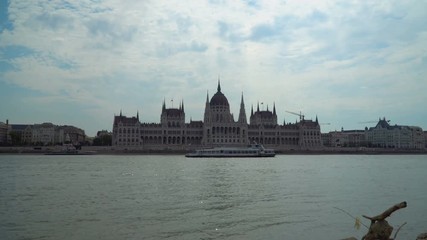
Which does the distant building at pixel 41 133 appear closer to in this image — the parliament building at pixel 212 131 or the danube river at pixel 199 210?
the parliament building at pixel 212 131

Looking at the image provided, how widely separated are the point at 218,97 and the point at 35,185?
444 feet

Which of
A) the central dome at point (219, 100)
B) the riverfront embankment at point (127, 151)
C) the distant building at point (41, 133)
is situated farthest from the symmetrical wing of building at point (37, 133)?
the central dome at point (219, 100)

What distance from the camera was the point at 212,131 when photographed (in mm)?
161125

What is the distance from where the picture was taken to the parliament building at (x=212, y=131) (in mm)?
158125

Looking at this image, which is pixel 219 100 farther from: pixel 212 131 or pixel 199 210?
pixel 199 210

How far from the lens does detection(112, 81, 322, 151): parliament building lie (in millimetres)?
158125

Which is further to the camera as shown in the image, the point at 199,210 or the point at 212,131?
the point at 212,131

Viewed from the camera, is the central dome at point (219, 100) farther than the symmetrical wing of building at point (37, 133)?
No

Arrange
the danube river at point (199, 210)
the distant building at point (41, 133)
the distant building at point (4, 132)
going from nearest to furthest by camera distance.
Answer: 1. the danube river at point (199, 210)
2. the distant building at point (4, 132)
3. the distant building at point (41, 133)

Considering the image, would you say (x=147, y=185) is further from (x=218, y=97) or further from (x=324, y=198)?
(x=218, y=97)

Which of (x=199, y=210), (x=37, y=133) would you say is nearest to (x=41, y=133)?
(x=37, y=133)

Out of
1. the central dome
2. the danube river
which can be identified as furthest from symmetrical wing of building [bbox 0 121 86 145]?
the danube river

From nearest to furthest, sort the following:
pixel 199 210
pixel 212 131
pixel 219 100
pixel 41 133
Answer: pixel 199 210
pixel 212 131
pixel 219 100
pixel 41 133

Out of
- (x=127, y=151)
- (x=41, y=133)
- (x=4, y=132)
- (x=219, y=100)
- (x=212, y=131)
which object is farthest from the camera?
(x=41, y=133)
